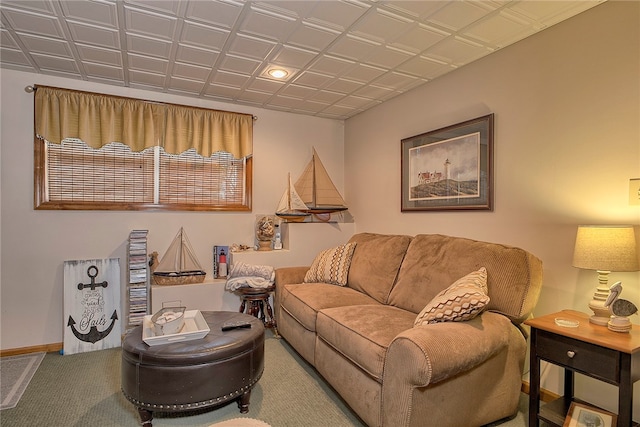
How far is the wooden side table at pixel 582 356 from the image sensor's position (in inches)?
56.6

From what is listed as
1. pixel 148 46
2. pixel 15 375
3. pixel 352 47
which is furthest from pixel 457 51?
pixel 15 375

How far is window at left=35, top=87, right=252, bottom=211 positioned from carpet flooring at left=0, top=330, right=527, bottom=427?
1453 millimetres

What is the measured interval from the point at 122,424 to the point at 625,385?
254 cm

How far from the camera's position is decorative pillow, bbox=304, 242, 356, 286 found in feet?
10.3

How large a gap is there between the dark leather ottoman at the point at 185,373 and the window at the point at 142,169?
180 cm

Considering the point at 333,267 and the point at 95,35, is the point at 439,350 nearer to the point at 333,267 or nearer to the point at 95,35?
the point at 333,267

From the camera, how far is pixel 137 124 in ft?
10.6

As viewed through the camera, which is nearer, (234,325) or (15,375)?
(234,325)

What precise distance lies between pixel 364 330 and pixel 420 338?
0.47 metres

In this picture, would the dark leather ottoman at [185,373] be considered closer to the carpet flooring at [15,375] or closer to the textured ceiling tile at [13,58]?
the carpet flooring at [15,375]

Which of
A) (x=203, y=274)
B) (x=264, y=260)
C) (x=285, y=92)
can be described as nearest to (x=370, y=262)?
(x=264, y=260)

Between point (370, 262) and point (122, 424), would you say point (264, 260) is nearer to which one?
point (370, 262)

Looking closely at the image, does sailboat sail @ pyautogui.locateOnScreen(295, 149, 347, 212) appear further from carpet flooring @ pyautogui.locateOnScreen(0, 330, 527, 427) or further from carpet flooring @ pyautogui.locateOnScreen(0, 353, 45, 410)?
carpet flooring @ pyautogui.locateOnScreen(0, 353, 45, 410)

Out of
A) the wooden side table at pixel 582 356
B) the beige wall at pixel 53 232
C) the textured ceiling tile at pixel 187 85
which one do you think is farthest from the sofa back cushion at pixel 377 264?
the textured ceiling tile at pixel 187 85
